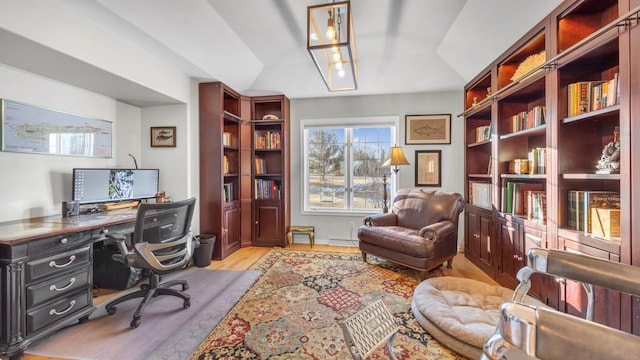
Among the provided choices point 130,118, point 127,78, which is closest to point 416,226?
point 127,78

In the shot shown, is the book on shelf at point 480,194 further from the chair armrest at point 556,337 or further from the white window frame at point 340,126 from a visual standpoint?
the chair armrest at point 556,337

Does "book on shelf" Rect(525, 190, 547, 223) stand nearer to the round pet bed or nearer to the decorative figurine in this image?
the decorative figurine

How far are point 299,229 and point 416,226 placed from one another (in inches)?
70.4

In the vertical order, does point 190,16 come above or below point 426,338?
above

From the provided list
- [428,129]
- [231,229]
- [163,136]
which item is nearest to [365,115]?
[428,129]

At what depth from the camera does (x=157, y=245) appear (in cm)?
200

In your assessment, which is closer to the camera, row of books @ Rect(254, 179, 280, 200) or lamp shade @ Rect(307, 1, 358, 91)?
lamp shade @ Rect(307, 1, 358, 91)

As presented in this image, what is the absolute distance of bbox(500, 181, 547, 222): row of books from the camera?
85.6 inches

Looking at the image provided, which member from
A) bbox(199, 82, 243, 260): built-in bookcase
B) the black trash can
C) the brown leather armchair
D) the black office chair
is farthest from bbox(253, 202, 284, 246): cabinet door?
the black office chair

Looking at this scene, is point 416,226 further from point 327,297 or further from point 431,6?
point 431,6

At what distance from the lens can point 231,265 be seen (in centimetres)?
323

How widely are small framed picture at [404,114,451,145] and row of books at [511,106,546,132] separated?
3.75 feet

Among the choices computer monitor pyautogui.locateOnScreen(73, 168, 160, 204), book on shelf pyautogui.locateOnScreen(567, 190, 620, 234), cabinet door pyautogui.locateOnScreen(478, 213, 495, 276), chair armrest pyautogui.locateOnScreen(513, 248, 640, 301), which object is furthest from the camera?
cabinet door pyautogui.locateOnScreen(478, 213, 495, 276)

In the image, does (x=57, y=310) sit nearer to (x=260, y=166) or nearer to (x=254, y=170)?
(x=254, y=170)
